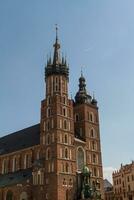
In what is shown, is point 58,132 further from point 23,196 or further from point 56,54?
point 56,54

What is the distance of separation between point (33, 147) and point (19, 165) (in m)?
5.72

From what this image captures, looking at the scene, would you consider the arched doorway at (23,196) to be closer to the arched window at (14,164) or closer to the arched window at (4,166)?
the arched window at (14,164)

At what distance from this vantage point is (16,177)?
211 feet

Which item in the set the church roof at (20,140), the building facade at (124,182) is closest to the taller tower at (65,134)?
the church roof at (20,140)

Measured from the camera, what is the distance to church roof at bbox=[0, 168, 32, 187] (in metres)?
61.4

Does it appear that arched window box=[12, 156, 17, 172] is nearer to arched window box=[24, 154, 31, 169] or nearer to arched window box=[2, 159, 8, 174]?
arched window box=[2, 159, 8, 174]

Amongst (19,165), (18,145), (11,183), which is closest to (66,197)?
(11,183)

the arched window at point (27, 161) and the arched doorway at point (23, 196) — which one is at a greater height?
the arched window at point (27, 161)

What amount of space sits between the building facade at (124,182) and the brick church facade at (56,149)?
17.3 m

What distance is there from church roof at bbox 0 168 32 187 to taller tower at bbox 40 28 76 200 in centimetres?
586

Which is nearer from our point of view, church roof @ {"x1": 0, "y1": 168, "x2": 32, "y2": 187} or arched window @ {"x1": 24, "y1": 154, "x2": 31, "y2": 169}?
church roof @ {"x1": 0, "y1": 168, "x2": 32, "y2": 187}

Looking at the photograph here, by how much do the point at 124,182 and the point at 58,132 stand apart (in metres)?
31.8

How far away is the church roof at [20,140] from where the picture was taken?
69.8 meters

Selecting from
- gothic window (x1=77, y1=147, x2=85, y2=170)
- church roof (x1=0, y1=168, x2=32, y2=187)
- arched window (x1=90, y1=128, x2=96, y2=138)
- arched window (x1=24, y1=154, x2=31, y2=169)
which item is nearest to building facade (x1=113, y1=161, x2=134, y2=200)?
arched window (x1=90, y1=128, x2=96, y2=138)
